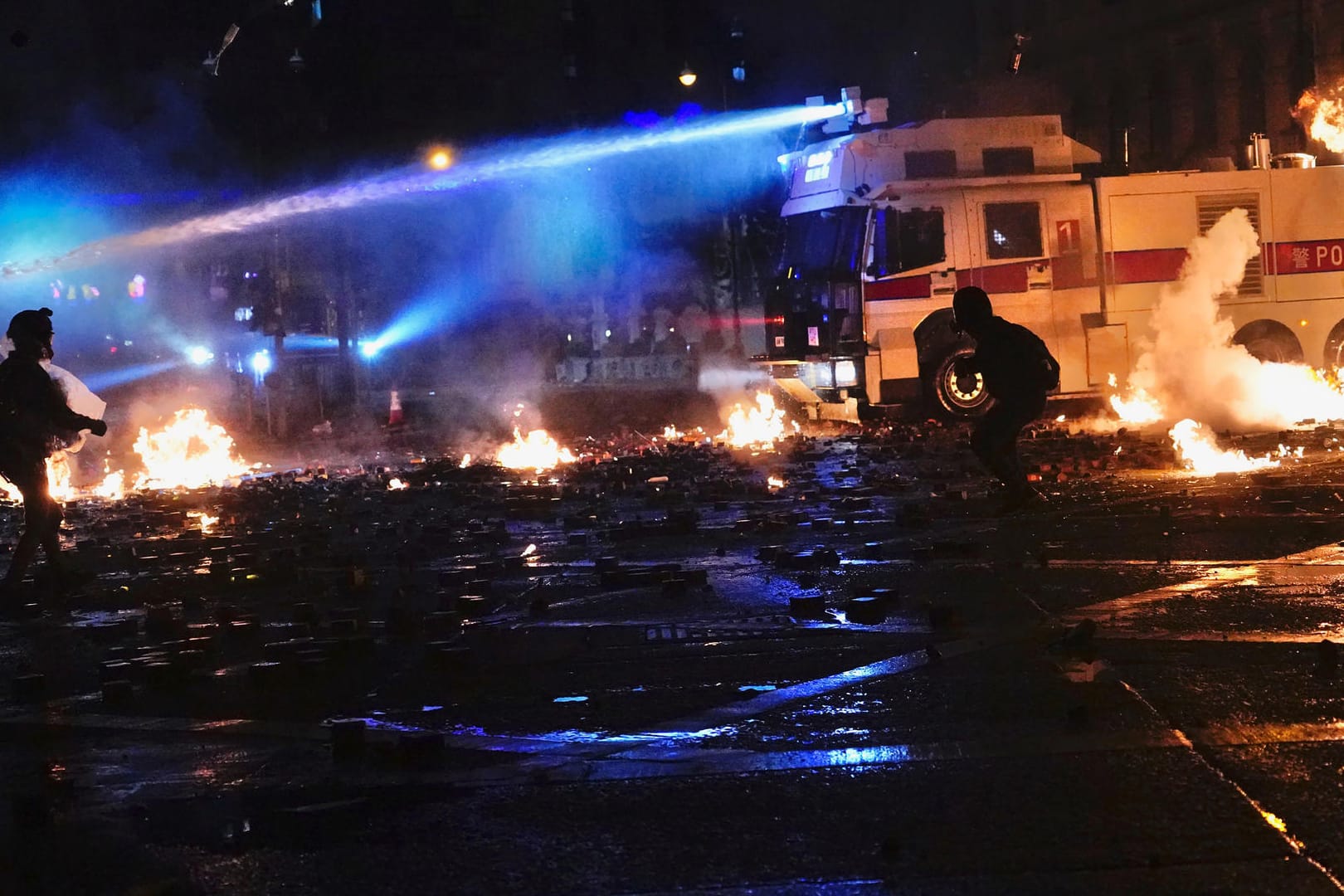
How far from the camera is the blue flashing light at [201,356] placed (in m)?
32.2

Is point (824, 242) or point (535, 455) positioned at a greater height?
point (824, 242)

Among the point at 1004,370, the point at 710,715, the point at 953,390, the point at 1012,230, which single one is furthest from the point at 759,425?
the point at 710,715

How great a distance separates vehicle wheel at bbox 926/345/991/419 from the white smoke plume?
7.32 feet

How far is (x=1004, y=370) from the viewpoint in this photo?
414 inches

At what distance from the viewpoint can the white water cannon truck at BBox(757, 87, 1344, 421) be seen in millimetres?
19016

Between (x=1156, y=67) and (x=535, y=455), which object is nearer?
(x=535, y=455)

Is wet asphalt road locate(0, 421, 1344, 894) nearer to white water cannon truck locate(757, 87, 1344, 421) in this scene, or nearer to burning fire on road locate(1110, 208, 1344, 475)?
burning fire on road locate(1110, 208, 1344, 475)

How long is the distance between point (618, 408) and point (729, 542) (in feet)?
61.2

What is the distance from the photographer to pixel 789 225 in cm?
2067

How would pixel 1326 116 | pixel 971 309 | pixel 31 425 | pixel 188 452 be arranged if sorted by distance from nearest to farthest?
pixel 31 425, pixel 971 309, pixel 188 452, pixel 1326 116

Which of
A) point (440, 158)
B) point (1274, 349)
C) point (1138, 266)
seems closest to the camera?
point (1138, 266)

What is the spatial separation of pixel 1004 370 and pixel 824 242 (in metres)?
9.38

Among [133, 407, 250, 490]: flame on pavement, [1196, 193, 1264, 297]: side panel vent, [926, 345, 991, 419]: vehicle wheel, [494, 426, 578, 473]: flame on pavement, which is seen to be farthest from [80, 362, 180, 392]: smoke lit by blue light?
[1196, 193, 1264, 297]: side panel vent

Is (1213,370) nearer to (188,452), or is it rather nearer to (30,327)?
(30,327)
